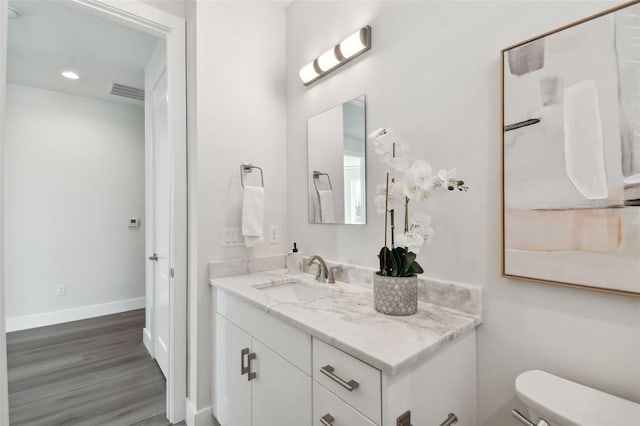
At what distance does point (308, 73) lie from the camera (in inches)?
70.6

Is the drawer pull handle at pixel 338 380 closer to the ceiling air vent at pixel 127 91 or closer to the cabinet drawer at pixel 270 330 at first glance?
the cabinet drawer at pixel 270 330

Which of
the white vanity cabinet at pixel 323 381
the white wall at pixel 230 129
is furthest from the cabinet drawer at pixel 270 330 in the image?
the white wall at pixel 230 129

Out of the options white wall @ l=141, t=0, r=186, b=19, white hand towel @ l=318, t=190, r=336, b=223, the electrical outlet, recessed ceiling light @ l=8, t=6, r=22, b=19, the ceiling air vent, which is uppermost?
the ceiling air vent

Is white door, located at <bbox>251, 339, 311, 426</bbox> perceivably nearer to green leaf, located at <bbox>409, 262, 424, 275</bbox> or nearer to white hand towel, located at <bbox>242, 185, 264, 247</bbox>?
green leaf, located at <bbox>409, 262, 424, 275</bbox>

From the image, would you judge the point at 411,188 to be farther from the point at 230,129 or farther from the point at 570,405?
the point at 230,129

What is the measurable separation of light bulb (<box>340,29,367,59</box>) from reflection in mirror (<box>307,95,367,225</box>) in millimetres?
232

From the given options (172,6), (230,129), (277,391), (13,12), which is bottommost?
(277,391)

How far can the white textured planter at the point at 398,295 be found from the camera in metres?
1.08

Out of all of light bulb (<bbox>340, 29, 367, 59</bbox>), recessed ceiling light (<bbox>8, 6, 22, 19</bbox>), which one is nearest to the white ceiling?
recessed ceiling light (<bbox>8, 6, 22, 19</bbox>)

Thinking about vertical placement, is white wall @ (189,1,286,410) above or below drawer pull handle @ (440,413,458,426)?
above

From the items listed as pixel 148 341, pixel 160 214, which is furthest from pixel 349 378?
pixel 148 341

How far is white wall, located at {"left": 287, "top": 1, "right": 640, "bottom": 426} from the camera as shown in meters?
0.87

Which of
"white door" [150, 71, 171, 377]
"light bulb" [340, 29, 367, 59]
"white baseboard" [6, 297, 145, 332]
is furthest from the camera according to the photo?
"white baseboard" [6, 297, 145, 332]

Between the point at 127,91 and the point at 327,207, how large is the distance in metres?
2.98
